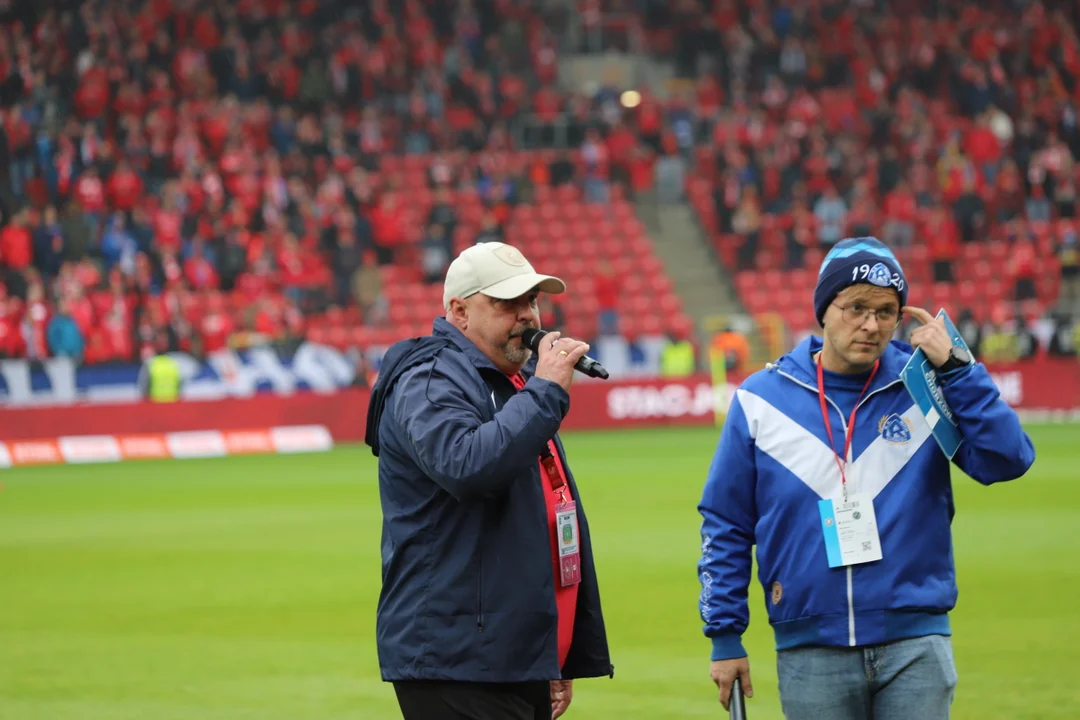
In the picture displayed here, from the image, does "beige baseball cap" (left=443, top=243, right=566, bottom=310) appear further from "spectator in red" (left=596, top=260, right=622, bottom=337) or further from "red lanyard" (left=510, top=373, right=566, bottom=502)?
"spectator in red" (left=596, top=260, right=622, bottom=337)

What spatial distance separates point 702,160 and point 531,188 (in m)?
4.48

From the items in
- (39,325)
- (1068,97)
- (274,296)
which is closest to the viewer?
(39,325)

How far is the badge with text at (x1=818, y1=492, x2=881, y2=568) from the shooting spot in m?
4.52

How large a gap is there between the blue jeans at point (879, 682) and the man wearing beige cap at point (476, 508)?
712mm

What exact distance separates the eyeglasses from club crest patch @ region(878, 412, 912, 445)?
26 centimetres

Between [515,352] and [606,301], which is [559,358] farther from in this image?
[606,301]

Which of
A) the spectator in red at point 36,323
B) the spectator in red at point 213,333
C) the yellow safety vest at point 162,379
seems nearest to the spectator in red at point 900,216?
the spectator in red at point 213,333

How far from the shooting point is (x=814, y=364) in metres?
4.75

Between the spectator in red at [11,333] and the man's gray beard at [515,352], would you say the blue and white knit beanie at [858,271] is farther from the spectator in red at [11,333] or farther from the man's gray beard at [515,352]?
the spectator in red at [11,333]

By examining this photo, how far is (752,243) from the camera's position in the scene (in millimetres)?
36281

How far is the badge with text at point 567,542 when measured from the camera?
4.60 meters

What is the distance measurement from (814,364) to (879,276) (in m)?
0.32

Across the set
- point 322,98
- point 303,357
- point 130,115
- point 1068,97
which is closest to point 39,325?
point 303,357

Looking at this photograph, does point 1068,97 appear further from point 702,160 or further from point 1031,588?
point 1031,588
